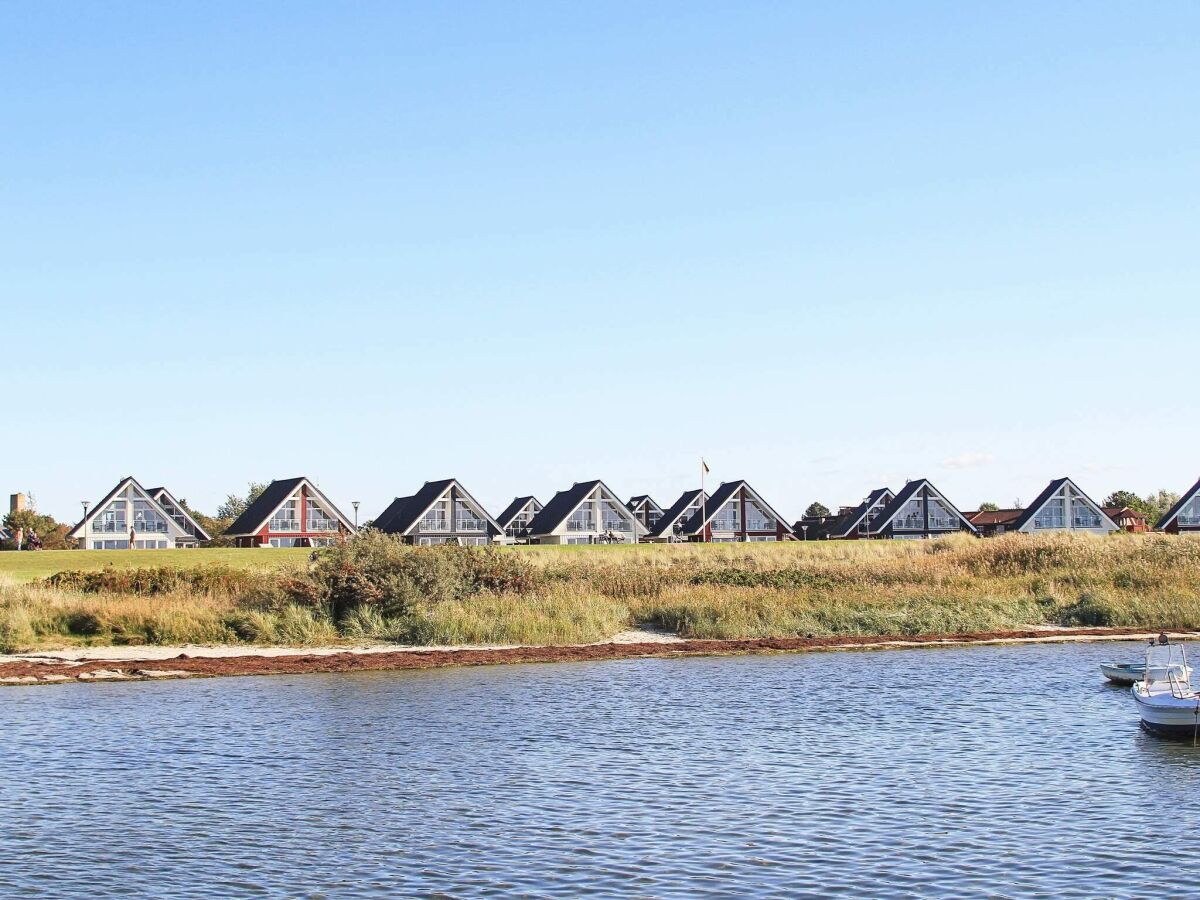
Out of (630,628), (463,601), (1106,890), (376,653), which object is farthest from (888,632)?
(1106,890)

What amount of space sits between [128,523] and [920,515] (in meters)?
63.5

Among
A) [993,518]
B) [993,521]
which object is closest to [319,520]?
[993,521]

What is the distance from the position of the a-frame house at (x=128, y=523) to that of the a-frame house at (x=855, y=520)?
5265 centimetres

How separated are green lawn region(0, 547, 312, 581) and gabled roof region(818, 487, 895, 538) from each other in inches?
2392

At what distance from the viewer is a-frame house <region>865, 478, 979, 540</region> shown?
114 metres

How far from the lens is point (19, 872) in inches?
583

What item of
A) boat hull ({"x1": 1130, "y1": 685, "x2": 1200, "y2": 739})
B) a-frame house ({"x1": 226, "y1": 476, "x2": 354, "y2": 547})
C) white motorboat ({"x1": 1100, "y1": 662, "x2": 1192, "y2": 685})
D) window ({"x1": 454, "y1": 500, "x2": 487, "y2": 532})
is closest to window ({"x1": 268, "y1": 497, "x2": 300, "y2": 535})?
a-frame house ({"x1": 226, "y1": 476, "x2": 354, "y2": 547})

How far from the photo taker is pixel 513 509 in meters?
137

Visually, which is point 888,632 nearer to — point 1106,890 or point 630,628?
point 630,628

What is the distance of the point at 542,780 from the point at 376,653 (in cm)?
1691

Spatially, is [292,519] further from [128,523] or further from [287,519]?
[128,523]

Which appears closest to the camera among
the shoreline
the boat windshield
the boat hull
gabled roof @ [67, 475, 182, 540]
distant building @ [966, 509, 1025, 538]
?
the boat hull

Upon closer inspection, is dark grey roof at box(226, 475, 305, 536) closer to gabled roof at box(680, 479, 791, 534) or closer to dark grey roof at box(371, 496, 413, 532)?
dark grey roof at box(371, 496, 413, 532)

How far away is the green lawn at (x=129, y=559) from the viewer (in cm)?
6550
